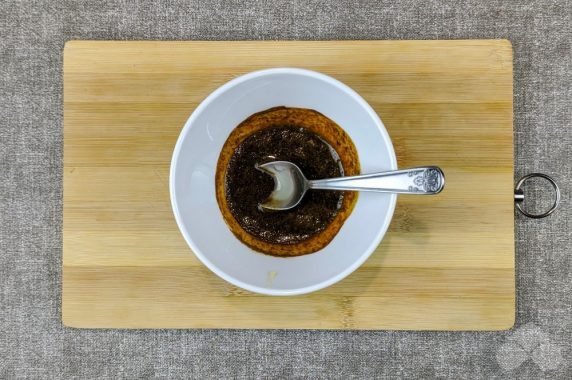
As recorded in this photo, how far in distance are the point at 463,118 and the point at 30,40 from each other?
2.50 feet

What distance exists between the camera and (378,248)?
827 mm

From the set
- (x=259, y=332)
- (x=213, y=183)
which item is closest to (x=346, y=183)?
(x=213, y=183)

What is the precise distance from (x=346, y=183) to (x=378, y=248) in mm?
162

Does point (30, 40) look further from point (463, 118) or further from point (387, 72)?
point (463, 118)

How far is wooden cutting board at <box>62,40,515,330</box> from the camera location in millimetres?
A: 825

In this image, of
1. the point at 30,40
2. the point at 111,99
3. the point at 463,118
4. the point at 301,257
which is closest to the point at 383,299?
the point at 301,257

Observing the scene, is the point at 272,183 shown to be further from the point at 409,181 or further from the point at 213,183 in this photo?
the point at 409,181

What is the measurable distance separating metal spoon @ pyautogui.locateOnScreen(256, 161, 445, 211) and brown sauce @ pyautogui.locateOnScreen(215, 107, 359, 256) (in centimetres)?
2

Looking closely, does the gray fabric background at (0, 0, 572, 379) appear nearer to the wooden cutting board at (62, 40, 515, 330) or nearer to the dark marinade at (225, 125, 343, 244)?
the wooden cutting board at (62, 40, 515, 330)

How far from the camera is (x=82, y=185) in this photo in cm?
83

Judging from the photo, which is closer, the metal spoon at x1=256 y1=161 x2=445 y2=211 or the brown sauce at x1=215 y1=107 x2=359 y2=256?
the metal spoon at x1=256 y1=161 x2=445 y2=211

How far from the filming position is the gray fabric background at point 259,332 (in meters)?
0.89

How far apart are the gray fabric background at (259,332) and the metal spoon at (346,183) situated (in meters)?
0.24

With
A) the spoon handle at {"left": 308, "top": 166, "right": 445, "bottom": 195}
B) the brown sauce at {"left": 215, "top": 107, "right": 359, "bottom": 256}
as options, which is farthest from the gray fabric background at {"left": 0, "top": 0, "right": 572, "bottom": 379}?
the spoon handle at {"left": 308, "top": 166, "right": 445, "bottom": 195}
